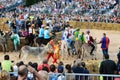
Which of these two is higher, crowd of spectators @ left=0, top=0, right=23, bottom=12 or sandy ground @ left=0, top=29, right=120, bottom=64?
crowd of spectators @ left=0, top=0, right=23, bottom=12

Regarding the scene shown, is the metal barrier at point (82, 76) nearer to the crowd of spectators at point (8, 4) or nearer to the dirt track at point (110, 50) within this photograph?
the dirt track at point (110, 50)

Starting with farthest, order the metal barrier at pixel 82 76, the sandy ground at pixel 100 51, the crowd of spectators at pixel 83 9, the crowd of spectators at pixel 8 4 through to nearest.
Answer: the crowd of spectators at pixel 8 4, the crowd of spectators at pixel 83 9, the sandy ground at pixel 100 51, the metal barrier at pixel 82 76

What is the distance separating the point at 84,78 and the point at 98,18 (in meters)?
24.8

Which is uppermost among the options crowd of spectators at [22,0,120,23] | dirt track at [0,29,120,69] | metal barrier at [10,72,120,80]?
crowd of spectators at [22,0,120,23]

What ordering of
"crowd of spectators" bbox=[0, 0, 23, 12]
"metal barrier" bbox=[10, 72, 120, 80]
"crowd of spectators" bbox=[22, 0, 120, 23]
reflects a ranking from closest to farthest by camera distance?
"metal barrier" bbox=[10, 72, 120, 80], "crowd of spectators" bbox=[22, 0, 120, 23], "crowd of spectators" bbox=[0, 0, 23, 12]

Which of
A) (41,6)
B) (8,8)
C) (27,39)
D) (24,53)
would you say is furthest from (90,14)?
(24,53)

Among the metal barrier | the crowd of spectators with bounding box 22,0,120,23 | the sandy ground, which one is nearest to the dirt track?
the sandy ground

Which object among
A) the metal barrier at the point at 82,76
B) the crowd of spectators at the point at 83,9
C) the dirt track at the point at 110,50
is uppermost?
the crowd of spectators at the point at 83,9

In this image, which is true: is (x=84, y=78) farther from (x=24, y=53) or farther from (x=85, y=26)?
(x=85, y=26)

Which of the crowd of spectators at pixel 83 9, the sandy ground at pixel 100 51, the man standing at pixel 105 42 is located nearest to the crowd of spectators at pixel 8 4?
the crowd of spectators at pixel 83 9

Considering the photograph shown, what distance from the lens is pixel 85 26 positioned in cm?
3719

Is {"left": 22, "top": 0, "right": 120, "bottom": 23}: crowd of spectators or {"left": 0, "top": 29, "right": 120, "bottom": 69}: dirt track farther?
{"left": 22, "top": 0, "right": 120, "bottom": 23}: crowd of spectators

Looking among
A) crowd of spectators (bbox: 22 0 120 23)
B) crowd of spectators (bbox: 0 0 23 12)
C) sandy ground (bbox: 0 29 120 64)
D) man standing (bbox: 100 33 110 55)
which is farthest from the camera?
crowd of spectators (bbox: 0 0 23 12)

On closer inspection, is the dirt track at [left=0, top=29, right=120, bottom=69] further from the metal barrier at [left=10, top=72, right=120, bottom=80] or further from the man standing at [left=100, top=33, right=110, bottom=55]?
the metal barrier at [left=10, top=72, right=120, bottom=80]
